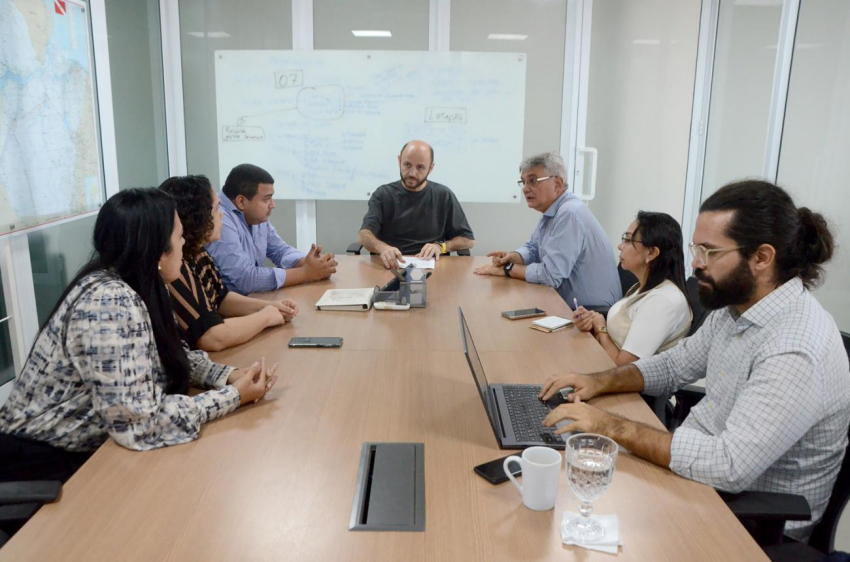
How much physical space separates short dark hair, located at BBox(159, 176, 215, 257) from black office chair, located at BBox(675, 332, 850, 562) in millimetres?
1796

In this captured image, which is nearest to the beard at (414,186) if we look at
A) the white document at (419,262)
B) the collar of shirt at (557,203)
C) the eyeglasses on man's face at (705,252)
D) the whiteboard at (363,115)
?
the white document at (419,262)

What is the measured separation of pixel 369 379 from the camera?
183 cm

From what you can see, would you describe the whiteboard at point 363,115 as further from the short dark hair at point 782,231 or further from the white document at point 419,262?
the short dark hair at point 782,231

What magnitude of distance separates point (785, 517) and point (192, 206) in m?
1.93

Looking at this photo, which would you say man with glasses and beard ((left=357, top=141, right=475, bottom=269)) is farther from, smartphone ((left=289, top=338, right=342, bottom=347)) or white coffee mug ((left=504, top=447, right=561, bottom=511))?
white coffee mug ((left=504, top=447, right=561, bottom=511))

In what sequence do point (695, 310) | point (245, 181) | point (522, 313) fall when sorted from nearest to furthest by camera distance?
point (695, 310)
point (522, 313)
point (245, 181)

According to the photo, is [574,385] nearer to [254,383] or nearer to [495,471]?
[495,471]

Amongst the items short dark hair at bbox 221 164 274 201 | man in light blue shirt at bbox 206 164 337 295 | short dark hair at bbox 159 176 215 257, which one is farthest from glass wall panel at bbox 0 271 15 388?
short dark hair at bbox 159 176 215 257

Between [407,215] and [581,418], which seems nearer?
[581,418]

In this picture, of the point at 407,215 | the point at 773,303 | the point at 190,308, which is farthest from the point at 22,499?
the point at 407,215

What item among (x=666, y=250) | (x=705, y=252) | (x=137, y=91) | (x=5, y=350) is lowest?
(x=5, y=350)

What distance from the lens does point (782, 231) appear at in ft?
4.74

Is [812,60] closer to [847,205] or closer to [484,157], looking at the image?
[847,205]

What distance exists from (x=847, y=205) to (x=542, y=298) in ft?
4.97
